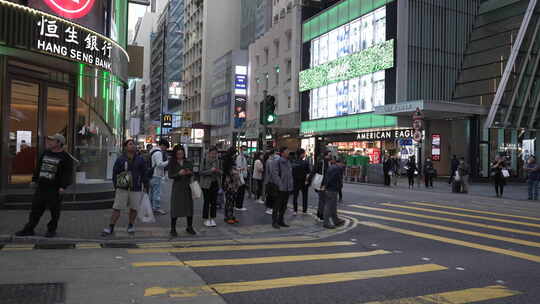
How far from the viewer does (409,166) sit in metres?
26.8

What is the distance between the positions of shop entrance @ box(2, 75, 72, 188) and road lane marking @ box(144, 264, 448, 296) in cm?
922

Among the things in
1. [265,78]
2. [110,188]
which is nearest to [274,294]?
[110,188]

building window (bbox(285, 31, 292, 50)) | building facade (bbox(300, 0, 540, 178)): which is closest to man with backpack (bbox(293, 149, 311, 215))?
building facade (bbox(300, 0, 540, 178))

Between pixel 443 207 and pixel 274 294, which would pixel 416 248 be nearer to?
pixel 274 294

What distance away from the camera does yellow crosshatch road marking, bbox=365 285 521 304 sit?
17.7 ft

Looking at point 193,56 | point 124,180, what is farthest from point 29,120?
point 193,56

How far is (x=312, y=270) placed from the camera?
22.4 feet

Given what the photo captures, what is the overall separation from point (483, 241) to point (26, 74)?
12.1m

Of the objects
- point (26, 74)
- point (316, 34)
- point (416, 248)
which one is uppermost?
point (316, 34)

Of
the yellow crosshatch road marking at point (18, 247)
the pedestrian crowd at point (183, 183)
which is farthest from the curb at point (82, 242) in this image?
the pedestrian crowd at point (183, 183)

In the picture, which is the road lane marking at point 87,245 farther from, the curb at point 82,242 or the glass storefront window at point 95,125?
the glass storefront window at point 95,125

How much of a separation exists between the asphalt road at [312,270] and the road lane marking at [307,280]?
1 centimetres

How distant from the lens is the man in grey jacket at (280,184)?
1112cm

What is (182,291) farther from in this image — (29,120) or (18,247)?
(29,120)
